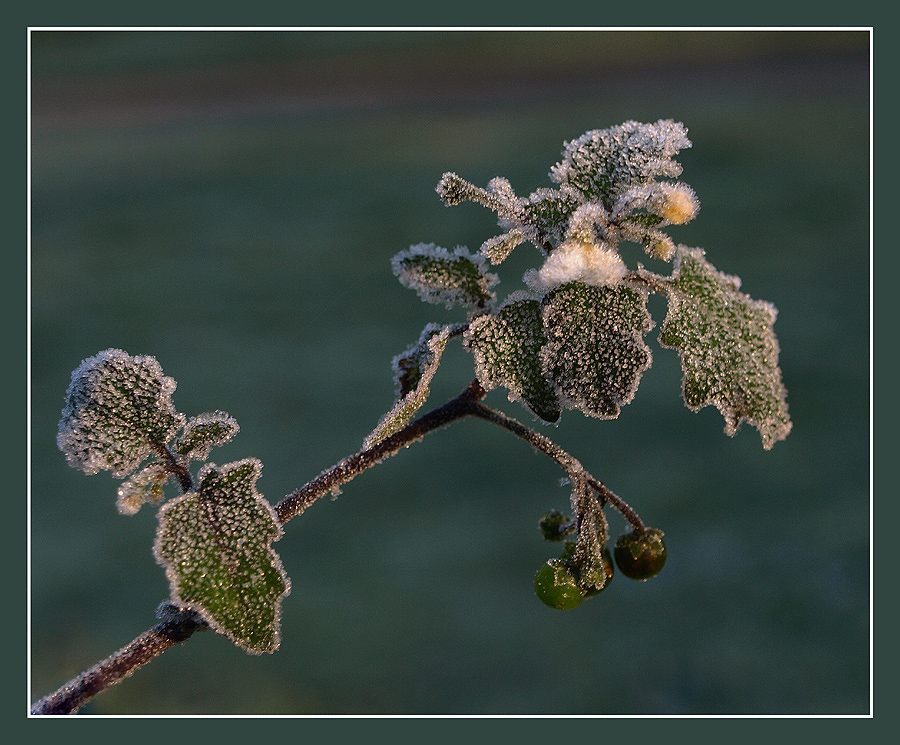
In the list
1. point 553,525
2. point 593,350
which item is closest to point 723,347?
point 593,350

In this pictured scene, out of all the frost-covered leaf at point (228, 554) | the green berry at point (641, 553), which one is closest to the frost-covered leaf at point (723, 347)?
the green berry at point (641, 553)

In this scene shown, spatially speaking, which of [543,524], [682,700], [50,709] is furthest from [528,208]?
[682,700]

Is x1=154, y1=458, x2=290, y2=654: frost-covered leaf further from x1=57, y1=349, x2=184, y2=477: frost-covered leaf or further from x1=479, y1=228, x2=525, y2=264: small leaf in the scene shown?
x1=479, y1=228, x2=525, y2=264: small leaf

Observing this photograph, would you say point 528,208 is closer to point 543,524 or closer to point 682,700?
point 543,524

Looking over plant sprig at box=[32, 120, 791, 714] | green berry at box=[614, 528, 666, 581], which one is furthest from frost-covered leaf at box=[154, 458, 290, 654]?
green berry at box=[614, 528, 666, 581]

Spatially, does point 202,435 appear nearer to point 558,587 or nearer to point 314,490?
point 314,490

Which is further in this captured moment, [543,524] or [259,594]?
[543,524]
